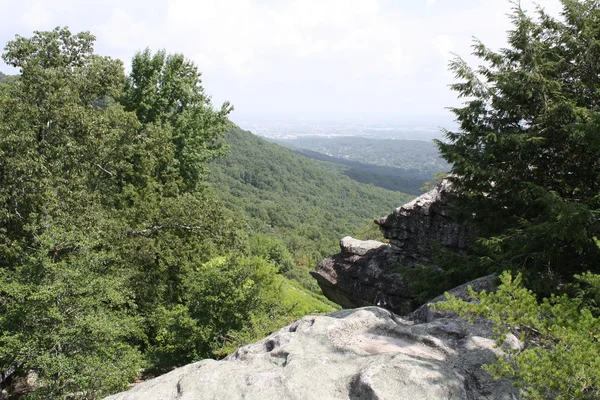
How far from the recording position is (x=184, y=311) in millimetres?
14469

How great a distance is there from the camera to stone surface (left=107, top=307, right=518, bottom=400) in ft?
17.4

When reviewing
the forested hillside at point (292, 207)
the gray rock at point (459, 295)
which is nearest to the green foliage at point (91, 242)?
the gray rock at point (459, 295)

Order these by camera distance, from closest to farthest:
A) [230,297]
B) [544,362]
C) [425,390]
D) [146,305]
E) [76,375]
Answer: [544,362] → [425,390] → [76,375] → [230,297] → [146,305]

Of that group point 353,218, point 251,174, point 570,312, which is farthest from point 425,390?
point 251,174

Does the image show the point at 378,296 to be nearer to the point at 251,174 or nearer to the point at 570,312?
the point at 570,312

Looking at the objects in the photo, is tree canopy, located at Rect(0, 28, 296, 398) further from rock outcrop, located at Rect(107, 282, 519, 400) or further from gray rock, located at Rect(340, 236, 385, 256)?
rock outcrop, located at Rect(107, 282, 519, 400)

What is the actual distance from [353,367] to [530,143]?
756 centimetres

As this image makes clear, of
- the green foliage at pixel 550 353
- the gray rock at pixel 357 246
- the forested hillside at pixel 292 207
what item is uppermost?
the green foliage at pixel 550 353

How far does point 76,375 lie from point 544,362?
9.33 meters

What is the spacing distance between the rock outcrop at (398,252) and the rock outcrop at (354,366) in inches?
292

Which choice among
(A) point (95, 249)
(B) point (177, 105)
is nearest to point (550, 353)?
(A) point (95, 249)

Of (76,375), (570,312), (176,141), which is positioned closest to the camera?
(570,312)

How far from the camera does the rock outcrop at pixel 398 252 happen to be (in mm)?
14656

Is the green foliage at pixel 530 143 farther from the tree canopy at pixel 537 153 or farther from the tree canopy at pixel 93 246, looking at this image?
the tree canopy at pixel 93 246
